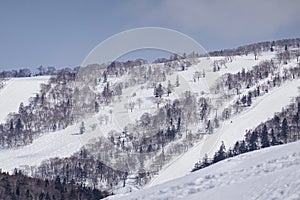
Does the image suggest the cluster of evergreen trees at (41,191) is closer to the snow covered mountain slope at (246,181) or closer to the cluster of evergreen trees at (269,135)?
the cluster of evergreen trees at (269,135)

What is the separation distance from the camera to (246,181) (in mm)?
23922

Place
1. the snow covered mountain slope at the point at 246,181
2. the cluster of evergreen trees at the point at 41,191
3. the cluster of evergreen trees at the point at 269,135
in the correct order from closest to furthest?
the snow covered mountain slope at the point at 246,181 < the cluster of evergreen trees at the point at 41,191 < the cluster of evergreen trees at the point at 269,135

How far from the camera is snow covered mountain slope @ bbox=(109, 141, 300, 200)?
2148 centimetres

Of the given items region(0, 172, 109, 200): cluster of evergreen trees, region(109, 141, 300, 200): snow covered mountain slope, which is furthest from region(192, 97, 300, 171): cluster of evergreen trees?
region(109, 141, 300, 200): snow covered mountain slope

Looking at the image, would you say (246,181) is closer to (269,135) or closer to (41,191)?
(41,191)

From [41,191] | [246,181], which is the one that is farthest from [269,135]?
[246,181]

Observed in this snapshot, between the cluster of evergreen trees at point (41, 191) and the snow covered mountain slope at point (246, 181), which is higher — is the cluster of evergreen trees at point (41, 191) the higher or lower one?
the lower one

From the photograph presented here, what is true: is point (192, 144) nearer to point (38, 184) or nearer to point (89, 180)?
point (89, 180)

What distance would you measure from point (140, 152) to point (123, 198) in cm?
14644

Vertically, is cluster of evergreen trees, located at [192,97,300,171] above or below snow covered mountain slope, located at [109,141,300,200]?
below

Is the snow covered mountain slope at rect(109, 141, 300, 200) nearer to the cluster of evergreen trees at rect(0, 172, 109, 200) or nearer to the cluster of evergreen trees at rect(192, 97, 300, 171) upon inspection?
the cluster of evergreen trees at rect(0, 172, 109, 200)

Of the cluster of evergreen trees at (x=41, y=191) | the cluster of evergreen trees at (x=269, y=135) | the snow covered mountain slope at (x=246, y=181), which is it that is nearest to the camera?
the snow covered mountain slope at (x=246, y=181)

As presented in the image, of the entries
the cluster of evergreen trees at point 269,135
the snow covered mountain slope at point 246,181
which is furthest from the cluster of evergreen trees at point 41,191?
the snow covered mountain slope at point 246,181

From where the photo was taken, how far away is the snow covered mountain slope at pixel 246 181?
70.5 ft
